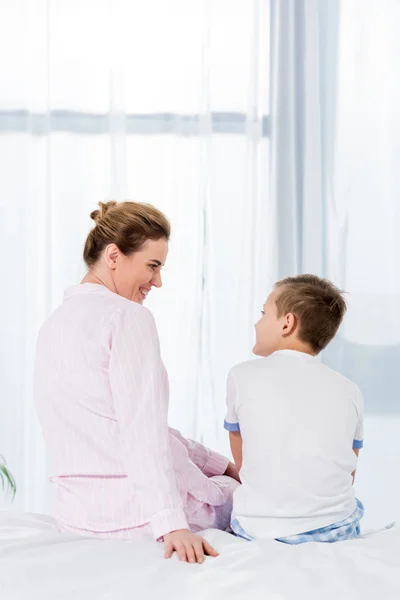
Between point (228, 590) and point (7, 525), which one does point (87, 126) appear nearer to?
point (7, 525)

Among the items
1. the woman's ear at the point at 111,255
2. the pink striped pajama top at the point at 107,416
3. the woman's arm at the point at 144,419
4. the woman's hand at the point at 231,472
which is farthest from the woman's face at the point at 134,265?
the woman's hand at the point at 231,472

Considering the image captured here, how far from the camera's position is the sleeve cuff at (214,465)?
189 cm

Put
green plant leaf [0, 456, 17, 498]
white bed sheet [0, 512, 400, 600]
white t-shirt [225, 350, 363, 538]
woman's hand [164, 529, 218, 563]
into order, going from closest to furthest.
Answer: white bed sheet [0, 512, 400, 600] < woman's hand [164, 529, 218, 563] < white t-shirt [225, 350, 363, 538] < green plant leaf [0, 456, 17, 498]

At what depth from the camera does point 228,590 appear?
3.64ft

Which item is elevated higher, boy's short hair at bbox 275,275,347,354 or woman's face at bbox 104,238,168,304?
woman's face at bbox 104,238,168,304

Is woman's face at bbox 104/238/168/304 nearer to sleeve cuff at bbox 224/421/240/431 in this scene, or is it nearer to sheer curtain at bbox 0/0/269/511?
sleeve cuff at bbox 224/421/240/431

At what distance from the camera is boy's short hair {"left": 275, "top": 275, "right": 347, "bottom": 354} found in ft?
5.88

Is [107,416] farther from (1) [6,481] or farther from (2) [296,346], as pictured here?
(1) [6,481]

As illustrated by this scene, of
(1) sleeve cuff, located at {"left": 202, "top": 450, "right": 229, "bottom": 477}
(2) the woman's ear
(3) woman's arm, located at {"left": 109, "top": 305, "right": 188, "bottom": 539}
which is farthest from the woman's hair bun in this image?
(1) sleeve cuff, located at {"left": 202, "top": 450, "right": 229, "bottom": 477}

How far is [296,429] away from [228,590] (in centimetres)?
48

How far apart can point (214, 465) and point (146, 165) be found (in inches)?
55.9

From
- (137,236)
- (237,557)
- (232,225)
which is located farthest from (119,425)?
(232,225)

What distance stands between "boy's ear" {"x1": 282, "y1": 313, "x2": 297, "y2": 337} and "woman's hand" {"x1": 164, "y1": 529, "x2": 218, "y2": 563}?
0.59m

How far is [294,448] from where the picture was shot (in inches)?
60.5
